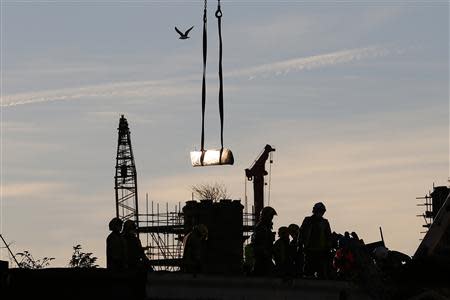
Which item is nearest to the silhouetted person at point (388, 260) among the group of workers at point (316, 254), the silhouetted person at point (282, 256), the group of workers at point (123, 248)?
the group of workers at point (316, 254)

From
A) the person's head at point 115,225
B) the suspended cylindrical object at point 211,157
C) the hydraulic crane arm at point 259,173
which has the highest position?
the hydraulic crane arm at point 259,173

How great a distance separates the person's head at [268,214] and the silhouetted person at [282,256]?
0.67 meters

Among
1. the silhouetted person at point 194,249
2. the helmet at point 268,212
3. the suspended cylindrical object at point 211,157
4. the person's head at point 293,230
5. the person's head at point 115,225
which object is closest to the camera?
the person's head at point 115,225

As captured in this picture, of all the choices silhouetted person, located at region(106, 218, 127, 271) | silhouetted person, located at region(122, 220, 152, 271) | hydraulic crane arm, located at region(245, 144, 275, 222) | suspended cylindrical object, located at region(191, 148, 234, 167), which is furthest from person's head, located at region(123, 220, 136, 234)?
hydraulic crane arm, located at region(245, 144, 275, 222)

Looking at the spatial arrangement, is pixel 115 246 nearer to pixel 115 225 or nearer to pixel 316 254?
pixel 115 225

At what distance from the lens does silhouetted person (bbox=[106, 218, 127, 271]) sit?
34.7 m

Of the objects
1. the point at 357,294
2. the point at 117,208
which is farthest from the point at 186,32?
the point at 117,208

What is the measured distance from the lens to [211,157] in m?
44.8

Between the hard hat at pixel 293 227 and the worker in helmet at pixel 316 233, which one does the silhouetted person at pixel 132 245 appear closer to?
the worker in helmet at pixel 316 233

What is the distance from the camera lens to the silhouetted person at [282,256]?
3644 centimetres

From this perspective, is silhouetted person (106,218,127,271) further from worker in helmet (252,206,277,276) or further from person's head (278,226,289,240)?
person's head (278,226,289,240)

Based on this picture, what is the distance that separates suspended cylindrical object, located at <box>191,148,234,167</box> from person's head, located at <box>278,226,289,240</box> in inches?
269

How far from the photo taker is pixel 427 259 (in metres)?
35.2

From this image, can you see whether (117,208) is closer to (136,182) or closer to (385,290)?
(136,182)
